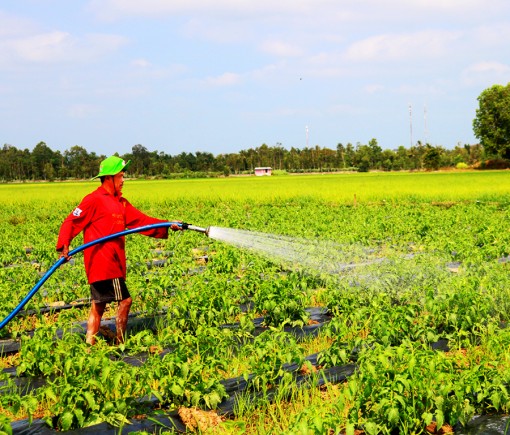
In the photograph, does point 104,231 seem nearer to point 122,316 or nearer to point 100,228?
point 100,228

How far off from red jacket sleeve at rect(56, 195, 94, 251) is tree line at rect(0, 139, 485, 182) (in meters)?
98.1

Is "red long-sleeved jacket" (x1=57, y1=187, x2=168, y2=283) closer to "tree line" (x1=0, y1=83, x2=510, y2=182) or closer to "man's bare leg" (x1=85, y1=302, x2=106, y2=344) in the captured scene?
Answer: "man's bare leg" (x1=85, y1=302, x2=106, y2=344)

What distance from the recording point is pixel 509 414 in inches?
173

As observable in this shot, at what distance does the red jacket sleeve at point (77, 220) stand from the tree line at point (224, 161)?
98138mm

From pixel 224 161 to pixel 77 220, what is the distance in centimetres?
12949

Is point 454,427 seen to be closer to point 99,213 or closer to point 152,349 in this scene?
point 152,349

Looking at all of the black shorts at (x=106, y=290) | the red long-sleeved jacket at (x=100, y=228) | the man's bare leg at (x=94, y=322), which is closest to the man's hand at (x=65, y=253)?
the red long-sleeved jacket at (x=100, y=228)

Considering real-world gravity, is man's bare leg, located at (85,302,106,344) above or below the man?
below

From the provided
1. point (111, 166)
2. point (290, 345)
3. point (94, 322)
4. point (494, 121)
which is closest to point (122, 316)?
point (94, 322)

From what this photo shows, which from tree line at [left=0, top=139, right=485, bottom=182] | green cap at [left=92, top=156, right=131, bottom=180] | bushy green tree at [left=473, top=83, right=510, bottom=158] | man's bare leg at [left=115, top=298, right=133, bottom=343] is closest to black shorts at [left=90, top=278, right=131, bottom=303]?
man's bare leg at [left=115, top=298, right=133, bottom=343]

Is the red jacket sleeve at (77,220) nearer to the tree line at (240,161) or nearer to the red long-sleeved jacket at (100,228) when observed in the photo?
the red long-sleeved jacket at (100,228)

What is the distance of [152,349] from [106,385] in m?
1.58

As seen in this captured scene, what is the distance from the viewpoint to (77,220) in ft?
18.7

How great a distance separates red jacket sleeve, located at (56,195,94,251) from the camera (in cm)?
560
